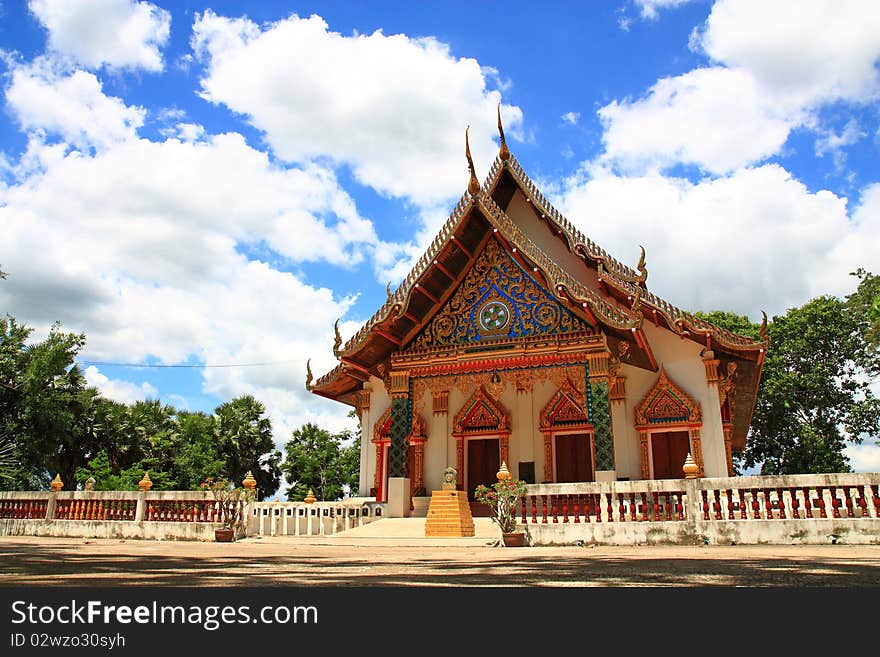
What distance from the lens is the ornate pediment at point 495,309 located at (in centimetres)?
1252

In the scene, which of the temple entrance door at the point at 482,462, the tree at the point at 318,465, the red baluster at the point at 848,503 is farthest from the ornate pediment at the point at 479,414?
the tree at the point at 318,465

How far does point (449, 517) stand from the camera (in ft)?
34.8

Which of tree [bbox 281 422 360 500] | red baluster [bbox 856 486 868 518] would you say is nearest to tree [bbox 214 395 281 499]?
tree [bbox 281 422 360 500]

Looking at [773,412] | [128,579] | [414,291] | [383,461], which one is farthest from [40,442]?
[773,412]

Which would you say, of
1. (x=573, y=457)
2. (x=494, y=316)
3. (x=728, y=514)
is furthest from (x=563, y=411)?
(x=728, y=514)

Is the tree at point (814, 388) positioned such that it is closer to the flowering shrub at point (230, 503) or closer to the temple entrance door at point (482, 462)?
the temple entrance door at point (482, 462)

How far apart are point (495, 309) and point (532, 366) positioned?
139 cm

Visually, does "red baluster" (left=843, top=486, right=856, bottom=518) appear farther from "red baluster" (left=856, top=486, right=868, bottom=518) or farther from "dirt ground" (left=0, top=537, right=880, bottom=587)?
"dirt ground" (left=0, top=537, right=880, bottom=587)

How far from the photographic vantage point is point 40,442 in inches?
797

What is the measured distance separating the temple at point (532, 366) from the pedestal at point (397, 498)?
0.03 metres

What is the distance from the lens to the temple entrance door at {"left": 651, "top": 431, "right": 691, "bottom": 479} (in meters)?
12.6

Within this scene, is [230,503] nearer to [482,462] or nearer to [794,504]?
[482,462]

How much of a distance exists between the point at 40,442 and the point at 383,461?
12.1 metres

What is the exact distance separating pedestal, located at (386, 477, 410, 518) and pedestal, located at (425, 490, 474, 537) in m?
1.59
